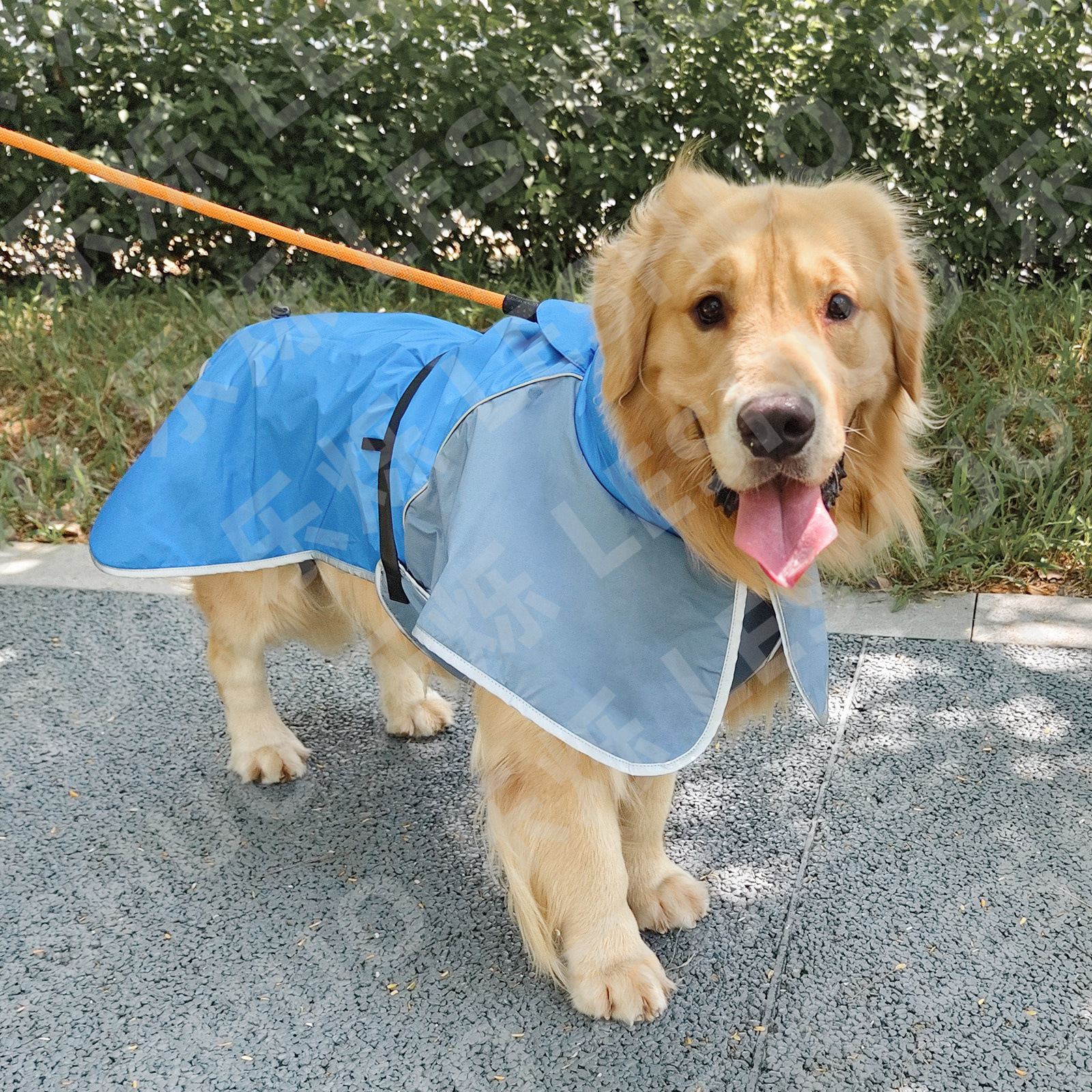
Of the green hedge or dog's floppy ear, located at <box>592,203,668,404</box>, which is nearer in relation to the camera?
dog's floppy ear, located at <box>592,203,668,404</box>

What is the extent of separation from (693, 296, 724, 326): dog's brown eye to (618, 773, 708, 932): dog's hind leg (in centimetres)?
107

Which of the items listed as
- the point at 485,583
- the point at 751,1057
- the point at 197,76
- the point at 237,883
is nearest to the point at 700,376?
the point at 485,583

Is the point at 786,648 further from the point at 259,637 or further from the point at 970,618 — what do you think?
the point at 970,618

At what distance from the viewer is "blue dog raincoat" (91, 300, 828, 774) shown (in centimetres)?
207

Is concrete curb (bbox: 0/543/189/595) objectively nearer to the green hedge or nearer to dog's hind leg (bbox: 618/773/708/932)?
dog's hind leg (bbox: 618/773/708/932)

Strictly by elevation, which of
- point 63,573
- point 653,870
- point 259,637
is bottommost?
point 63,573

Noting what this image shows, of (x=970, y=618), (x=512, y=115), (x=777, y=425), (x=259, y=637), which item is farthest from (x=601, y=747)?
(x=512, y=115)

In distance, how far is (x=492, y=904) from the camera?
2.63m

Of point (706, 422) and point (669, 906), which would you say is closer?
point (706, 422)

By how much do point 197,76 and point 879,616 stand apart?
5157mm

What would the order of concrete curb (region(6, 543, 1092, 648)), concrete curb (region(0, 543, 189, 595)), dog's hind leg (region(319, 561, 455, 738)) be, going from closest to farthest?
1. dog's hind leg (region(319, 561, 455, 738))
2. concrete curb (region(6, 543, 1092, 648))
3. concrete curb (region(0, 543, 189, 595))

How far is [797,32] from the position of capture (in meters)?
5.73

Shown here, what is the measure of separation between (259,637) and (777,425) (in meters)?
1.77

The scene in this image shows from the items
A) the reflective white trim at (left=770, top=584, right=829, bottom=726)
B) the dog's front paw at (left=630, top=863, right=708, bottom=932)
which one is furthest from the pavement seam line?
the reflective white trim at (left=770, top=584, right=829, bottom=726)
